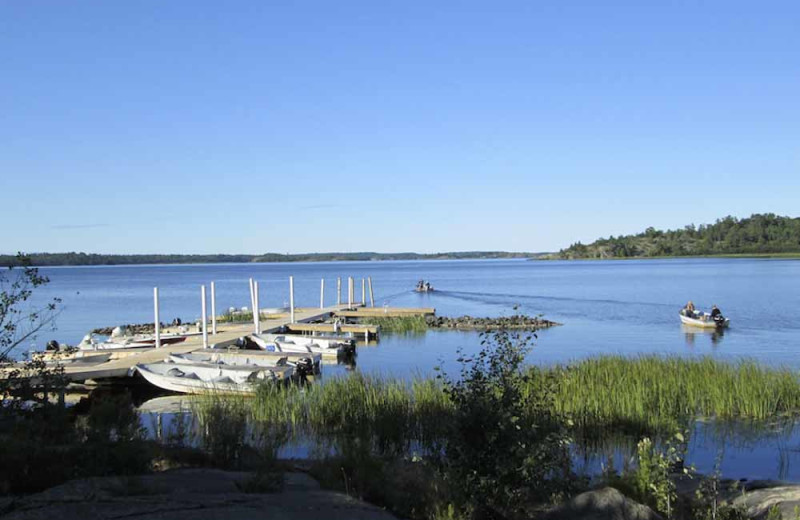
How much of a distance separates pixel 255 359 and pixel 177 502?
16748mm

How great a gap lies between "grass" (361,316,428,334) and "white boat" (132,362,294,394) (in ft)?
61.3

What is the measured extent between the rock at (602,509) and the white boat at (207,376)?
1167cm

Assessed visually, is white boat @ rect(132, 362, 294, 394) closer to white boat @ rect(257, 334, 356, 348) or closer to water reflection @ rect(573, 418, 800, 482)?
white boat @ rect(257, 334, 356, 348)

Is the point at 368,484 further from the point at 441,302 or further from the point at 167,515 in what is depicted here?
the point at 441,302

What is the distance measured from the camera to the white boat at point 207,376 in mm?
19359

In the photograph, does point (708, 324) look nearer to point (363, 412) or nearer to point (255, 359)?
point (255, 359)

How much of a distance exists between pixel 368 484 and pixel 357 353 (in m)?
23.2

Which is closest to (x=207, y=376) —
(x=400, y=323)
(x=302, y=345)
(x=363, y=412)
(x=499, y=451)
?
(x=363, y=412)

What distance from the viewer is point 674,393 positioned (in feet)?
56.4

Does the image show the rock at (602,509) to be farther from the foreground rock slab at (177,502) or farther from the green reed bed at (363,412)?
the green reed bed at (363,412)

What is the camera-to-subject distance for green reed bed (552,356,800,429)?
49.8 ft

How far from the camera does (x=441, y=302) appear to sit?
6900 centimetres

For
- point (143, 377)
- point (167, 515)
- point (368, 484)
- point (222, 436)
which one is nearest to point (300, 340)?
point (143, 377)

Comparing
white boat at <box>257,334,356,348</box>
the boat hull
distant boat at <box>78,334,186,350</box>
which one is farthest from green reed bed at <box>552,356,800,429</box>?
the boat hull
